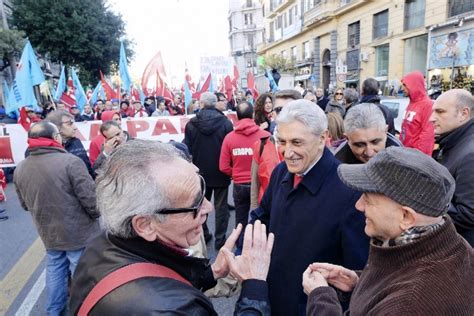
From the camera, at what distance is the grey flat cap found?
1181 mm

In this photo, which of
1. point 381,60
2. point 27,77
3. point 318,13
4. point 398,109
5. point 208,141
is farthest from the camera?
point 318,13

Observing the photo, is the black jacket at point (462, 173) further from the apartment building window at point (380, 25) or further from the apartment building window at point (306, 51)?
the apartment building window at point (306, 51)

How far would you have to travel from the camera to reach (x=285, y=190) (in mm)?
2045

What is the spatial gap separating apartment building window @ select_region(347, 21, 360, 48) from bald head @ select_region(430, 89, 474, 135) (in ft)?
81.4

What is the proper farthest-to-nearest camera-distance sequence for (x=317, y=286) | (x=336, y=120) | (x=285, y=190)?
(x=336, y=120)
(x=285, y=190)
(x=317, y=286)

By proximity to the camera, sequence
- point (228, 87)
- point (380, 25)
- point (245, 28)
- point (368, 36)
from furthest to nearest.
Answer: point (245, 28), point (368, 36), point (380, 25), point (228, 87)

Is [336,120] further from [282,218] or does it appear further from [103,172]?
[103,172]

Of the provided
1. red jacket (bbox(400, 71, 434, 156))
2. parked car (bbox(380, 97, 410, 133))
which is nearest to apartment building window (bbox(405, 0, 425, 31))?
parked car (bbox(380, 97, 410, 133))

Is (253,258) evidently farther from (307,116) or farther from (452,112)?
(452,112)

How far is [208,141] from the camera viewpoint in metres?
5.00

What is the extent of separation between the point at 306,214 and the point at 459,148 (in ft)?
4.89

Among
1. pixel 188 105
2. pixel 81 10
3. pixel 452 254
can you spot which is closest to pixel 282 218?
pixel 452 254

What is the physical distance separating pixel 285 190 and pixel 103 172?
1.07 m

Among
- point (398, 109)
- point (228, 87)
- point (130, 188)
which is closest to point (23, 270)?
point (130, 188)
